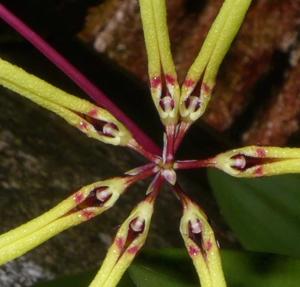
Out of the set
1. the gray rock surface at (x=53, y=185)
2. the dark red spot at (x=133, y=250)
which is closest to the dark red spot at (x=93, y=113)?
the dark red spot at (x=133, y=250)

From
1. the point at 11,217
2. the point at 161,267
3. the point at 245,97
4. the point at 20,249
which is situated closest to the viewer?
the point at 20,249

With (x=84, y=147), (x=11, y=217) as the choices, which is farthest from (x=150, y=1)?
(x=84, y=147)

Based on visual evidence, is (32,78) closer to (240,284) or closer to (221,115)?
(240,284)

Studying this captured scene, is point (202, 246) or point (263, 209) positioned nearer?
point (202, 246)

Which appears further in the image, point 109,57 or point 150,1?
point 109,57

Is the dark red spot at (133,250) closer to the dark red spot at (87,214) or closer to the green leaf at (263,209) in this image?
the dark red spot at (87,214)

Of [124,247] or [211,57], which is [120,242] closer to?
[124,247]

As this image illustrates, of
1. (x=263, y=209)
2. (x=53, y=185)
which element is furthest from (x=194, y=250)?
(x=53, y=185)

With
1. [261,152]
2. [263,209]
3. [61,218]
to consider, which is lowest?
[61,218]
